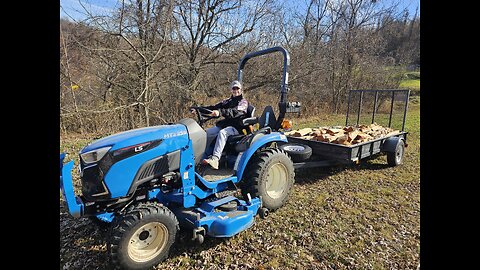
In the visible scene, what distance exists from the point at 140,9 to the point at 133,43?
1.01m

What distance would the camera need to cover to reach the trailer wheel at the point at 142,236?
2.26m

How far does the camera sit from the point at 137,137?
2.58 m

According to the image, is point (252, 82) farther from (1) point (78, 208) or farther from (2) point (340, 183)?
(1) point (78, 208)

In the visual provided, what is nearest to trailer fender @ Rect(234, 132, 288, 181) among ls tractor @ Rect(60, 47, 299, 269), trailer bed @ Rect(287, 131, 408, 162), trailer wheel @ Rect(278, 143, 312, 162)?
ls tractor @ Rect(60, 47, 299, 269)

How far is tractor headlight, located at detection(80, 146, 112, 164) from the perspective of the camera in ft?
7.91

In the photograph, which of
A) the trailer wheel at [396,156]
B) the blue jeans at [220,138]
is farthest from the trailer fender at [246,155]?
the trailer wheel at [396,156]

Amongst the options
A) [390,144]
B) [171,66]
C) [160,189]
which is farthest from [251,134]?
[171,66]

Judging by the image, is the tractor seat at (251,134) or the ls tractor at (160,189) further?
the tractor seat at (251,134)

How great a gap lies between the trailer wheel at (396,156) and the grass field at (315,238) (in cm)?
96

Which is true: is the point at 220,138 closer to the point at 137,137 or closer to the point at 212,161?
the point at 212,161

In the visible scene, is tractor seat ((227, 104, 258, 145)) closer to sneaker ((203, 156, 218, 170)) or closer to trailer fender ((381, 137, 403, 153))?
sneaker ((203, 156, 218, 170))

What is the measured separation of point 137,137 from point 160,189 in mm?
584

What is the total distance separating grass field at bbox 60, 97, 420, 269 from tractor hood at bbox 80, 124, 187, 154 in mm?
1062

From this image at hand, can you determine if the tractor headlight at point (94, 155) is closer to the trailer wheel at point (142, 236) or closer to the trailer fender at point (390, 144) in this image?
the trailer wheel at point (142, 236)
